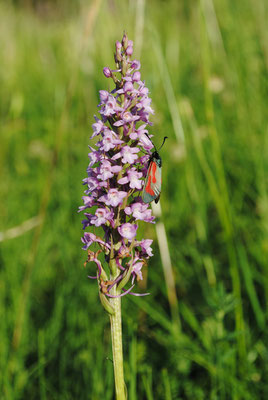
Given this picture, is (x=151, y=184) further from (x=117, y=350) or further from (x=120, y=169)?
(x=117, y=350)

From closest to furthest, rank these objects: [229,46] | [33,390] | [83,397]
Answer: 1. [83,397]
2. [33,390]
3. [229,46]

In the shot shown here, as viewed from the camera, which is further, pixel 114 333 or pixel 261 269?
pixel 261 269

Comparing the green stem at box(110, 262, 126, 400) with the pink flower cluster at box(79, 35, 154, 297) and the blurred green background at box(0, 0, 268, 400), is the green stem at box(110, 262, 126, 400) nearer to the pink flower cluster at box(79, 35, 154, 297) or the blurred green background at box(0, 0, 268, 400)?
the pink flower cluster at box(79, 35, 154, 297)

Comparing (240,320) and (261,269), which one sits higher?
(261,269)

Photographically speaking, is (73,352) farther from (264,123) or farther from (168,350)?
(264,123)

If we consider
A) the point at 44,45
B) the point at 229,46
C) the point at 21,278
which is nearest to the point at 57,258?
the point at 21,278

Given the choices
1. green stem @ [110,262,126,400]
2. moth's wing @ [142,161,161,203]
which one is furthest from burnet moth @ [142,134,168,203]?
green stem @ [110,262,126,400]
